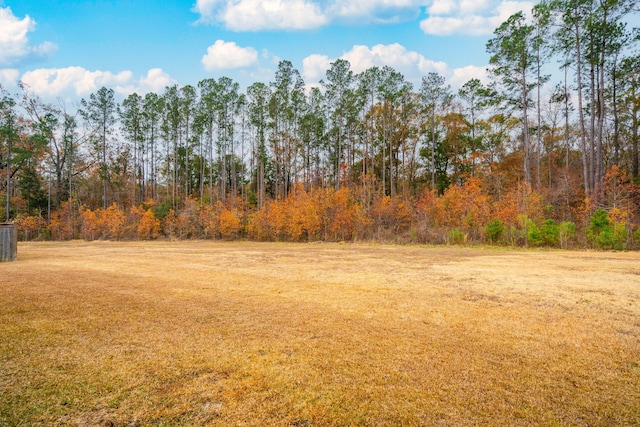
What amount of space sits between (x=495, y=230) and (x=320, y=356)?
1579 centimetres

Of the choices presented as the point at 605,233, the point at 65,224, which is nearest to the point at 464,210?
the point at 605,233

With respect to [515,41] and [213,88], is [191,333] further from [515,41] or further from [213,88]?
[213,88]

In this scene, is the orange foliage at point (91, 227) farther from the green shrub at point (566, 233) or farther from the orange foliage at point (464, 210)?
the green shrub at point (566, 233)

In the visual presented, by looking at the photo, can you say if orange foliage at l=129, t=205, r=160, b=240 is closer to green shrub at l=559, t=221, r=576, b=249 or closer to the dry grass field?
the dry grass field

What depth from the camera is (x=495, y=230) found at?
16.0m

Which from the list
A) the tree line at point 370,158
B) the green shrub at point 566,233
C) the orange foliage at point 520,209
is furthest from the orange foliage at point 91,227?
the green shrub at point 566,233

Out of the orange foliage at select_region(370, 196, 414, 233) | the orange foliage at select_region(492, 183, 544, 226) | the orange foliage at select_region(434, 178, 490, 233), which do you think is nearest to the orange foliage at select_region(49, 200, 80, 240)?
the orange foliage at select_region(370, 196, 414, 233)

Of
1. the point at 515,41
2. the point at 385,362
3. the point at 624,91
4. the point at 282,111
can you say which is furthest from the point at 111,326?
the point at 624,91

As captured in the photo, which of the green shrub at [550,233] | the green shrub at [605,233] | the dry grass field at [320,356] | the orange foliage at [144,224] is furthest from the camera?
the orange foliage at [144,224]

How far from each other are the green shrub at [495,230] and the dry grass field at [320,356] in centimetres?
1105

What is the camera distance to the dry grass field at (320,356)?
6.68 feet

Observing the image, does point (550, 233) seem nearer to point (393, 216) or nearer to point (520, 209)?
point (520, 209)

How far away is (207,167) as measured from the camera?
124 feet

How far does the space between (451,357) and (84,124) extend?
40.5m
